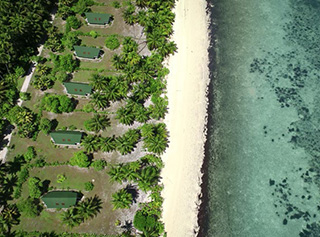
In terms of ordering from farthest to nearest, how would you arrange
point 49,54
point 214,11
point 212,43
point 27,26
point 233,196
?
point 214,11
point 212,43
point 49,54
point 27,26
point 233,196

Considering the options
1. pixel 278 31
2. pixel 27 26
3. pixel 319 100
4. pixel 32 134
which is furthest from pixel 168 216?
pixel 278 31

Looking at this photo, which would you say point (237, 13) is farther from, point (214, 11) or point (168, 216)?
point (168, 216)

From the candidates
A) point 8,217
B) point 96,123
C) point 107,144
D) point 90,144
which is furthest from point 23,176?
point 96,123

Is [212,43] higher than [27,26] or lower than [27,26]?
higher

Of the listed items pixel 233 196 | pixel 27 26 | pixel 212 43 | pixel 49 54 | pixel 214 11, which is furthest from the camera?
pixel 214 11

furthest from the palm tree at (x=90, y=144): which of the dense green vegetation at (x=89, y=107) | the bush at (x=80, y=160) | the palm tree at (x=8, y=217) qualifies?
the palm tree at (x=8, y=217)

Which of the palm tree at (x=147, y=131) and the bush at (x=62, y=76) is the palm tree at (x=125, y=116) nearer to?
the palm tree at (x=147, y=131)

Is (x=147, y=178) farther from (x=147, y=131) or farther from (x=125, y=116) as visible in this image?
(x=125, y=116)
